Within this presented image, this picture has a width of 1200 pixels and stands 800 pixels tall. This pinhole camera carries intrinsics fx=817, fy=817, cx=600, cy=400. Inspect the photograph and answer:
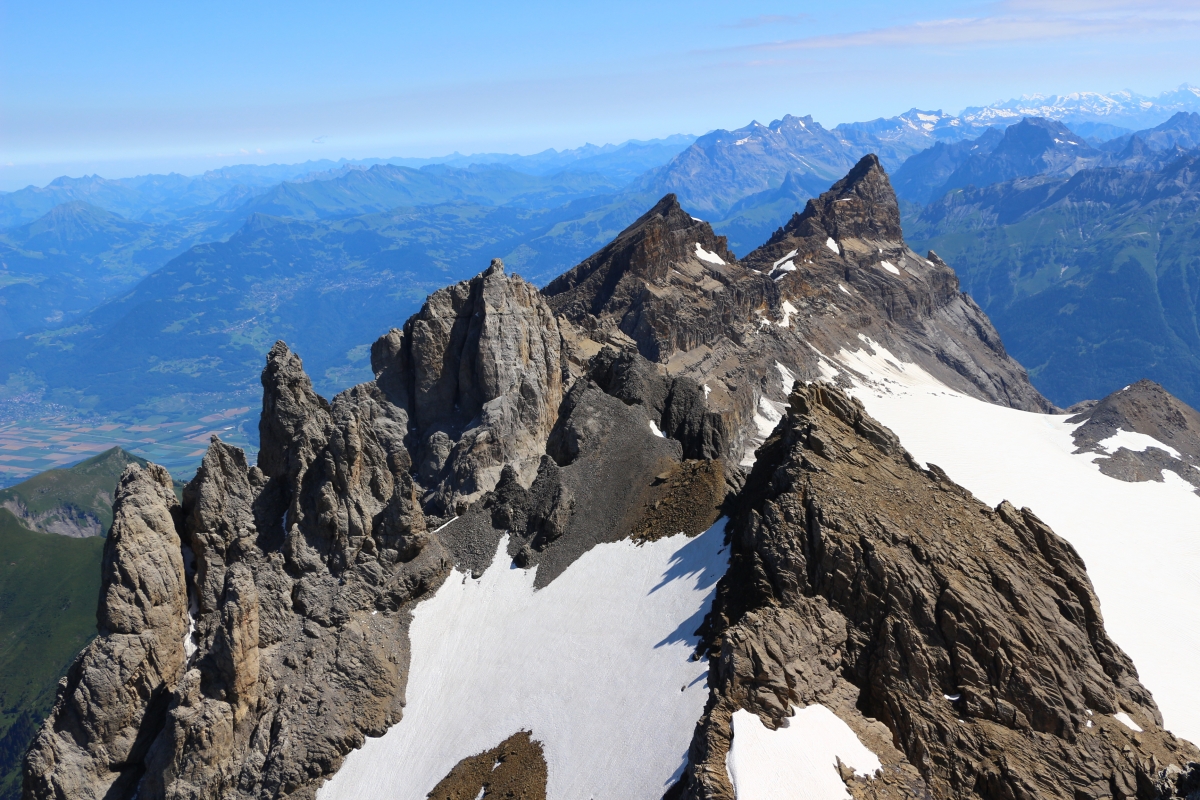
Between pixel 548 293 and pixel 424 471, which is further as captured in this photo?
pixel 548 293

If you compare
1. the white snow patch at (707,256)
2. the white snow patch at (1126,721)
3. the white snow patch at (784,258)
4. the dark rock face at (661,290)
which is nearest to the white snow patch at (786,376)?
the dark rock face at (661,290)

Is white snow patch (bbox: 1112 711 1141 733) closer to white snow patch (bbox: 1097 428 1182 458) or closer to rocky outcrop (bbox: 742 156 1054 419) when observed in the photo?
white snow patch (bbox: 1097 428 1182 458)

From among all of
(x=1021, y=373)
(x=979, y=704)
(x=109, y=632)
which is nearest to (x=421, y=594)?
(x=109, y=632)

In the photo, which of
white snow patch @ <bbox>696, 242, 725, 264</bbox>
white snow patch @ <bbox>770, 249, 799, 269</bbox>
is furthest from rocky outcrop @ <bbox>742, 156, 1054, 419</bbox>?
white snow patch @ <bbox>696, 242, 725, 264</bbox>

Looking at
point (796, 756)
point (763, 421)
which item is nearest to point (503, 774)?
point (796, 756)

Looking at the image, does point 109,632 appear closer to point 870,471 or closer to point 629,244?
point 870,471

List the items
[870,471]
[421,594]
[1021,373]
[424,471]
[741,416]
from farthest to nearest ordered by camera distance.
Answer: [1021,373]
[741,416]
[424,471]
[421,594]
[870,471]
